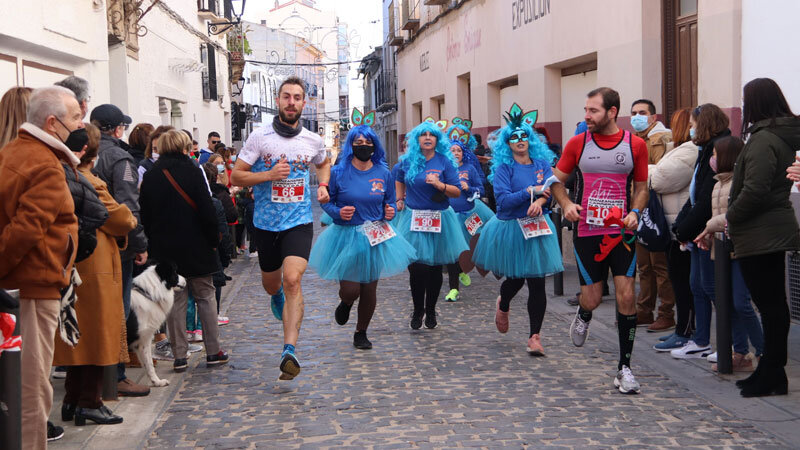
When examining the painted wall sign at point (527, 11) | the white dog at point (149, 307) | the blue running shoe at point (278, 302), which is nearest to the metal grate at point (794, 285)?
the blue running shoe at point (278, 302)

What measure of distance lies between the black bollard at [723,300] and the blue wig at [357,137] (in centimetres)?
288

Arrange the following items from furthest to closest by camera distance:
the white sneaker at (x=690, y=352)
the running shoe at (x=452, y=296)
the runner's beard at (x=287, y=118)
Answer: the running shoe at (x=452, y=296)
the white sneaker at (x=690, y=352)
the runner's beard at (x=287, y=118)

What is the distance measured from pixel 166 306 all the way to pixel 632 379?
3343mm

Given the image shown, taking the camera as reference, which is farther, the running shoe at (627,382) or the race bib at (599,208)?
the race bib at (599,208)

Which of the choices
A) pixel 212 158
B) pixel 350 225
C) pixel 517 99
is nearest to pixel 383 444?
pixel 350 225

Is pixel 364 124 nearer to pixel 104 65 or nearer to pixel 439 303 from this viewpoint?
Result: pixel 439 303

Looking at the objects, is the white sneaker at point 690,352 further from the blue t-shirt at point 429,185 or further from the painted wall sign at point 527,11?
the painted wall sign at point 527,11

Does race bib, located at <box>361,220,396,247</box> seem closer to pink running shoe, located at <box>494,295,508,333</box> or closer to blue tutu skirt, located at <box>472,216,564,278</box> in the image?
blue tutu skirt, located at <box>472,216,564,278</box>

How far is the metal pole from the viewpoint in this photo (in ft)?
11.8

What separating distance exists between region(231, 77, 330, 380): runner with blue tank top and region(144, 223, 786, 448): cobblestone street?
68cm

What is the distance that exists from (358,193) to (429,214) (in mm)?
1333

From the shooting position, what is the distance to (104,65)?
580 inches

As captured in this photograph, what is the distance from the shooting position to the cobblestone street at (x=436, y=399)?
532 centimetres

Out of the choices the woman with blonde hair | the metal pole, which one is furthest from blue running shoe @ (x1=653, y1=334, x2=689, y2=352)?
the metal pole
